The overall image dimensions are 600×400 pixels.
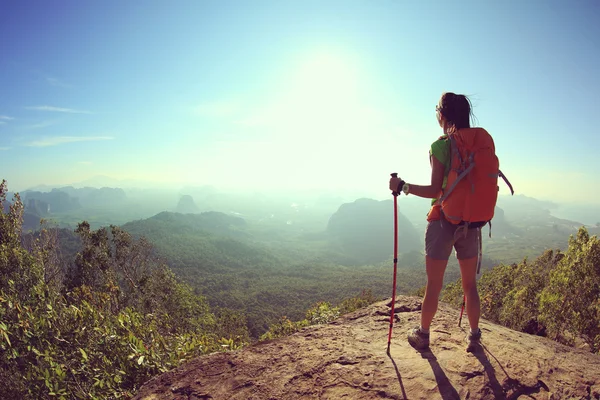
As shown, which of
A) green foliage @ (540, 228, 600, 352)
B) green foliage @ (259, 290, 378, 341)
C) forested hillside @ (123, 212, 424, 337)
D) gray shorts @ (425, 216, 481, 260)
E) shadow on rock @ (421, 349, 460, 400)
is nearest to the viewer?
shadow on rock @ (421, 349, 460, 400)

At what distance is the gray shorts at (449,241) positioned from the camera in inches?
135

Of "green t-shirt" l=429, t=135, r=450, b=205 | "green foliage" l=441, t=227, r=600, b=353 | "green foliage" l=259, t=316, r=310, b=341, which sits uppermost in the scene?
"green t-shirt" l=429, t=135, r=450, b=205

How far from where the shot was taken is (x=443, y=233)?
3449 mm

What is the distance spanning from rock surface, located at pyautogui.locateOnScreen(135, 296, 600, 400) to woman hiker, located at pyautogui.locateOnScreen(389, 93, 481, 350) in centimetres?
43

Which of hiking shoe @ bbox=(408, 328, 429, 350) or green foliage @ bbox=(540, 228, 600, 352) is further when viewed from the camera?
green foliage @ bbox=(540, 228, 600, 352)

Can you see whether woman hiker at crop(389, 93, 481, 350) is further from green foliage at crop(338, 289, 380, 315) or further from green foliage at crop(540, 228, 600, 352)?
green foliage at crop(540, 228, 600, 352)

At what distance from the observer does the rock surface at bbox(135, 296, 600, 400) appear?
9.51 ft

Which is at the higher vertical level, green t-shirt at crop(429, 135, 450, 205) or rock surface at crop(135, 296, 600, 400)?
green t-shirt at crop(429, 135, 450, 205)

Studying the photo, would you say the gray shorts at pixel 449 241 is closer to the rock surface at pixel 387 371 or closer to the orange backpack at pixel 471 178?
the orange backpack at pixel 471 178

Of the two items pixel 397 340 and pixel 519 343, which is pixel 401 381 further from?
pixel 519 343

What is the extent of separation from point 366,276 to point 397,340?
126 metres

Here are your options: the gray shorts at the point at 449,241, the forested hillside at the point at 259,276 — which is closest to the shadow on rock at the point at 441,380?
the gray shorts at the point at 449,241

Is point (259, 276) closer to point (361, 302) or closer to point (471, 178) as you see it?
point (361, 302)

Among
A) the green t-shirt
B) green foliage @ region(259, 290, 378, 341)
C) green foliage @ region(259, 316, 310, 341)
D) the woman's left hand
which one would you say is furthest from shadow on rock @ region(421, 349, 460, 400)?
green foliage @ region(259, 316, 310, 341)
